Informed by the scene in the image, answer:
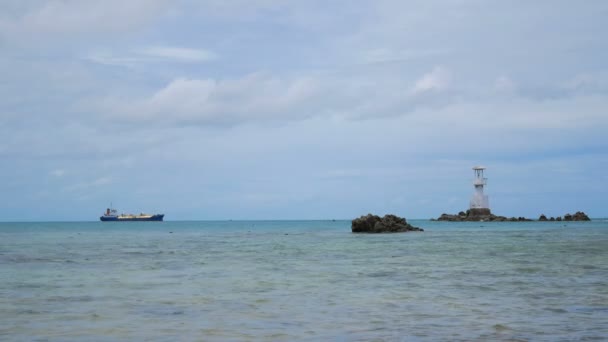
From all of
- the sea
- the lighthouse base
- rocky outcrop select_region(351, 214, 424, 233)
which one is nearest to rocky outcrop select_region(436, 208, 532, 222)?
the lighthouse base

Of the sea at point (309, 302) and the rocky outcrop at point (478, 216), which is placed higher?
the rocky outcrop at point (478, 216)

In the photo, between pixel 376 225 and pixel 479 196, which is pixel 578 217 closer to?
pixel 479 196

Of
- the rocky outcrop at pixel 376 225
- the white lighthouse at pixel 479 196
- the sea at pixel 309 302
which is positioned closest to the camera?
the sea at pixel 309 302

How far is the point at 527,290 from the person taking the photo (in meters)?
22.1

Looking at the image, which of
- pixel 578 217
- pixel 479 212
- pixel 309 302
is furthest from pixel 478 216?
pixel 309 302

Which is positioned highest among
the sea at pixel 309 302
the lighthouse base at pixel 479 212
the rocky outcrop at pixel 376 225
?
the lighthouse base at pixel 479 212

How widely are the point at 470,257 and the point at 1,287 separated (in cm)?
2559

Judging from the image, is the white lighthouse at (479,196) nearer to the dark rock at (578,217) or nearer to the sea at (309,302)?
the dark rock at (578,217)

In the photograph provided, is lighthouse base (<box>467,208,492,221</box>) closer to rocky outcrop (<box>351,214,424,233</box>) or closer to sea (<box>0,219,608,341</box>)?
rocky outcrop (<box>351,214,424,233</box>)

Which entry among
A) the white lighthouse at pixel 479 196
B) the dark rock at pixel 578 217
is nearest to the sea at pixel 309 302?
the white lighthouse at pixel 479 196

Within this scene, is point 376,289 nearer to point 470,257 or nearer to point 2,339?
point 2,339

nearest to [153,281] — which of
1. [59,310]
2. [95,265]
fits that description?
[59,310]

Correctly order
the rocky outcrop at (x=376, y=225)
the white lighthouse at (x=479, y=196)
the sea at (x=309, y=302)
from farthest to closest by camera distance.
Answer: the white lighthouse at (x=479, y=196) < the rocky outcrop at (x=376, y=225) < the sea at (x=309, y=302)

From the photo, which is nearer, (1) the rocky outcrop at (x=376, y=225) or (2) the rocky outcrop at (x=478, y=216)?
(1) the rocky outcrop at (x=376, y=225)
